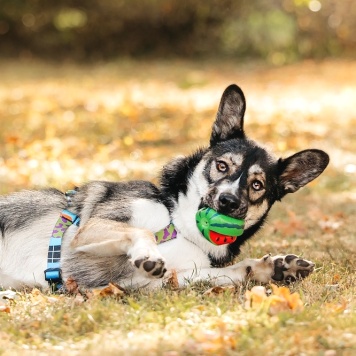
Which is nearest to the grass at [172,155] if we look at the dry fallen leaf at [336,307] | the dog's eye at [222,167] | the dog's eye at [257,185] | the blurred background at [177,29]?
the dry fallen leaf at [336,307]

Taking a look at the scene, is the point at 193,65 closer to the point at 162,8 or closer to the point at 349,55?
the point at 162,8

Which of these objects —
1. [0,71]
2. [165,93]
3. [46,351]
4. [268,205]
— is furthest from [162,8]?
[46,351]

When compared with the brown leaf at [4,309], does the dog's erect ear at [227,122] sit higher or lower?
higher

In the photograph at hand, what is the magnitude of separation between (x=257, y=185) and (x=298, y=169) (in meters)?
0.39

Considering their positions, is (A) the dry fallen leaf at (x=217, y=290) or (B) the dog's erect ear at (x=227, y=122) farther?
(B) the dog's erect ear at (x=227, y=122)

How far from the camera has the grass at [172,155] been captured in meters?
3.52

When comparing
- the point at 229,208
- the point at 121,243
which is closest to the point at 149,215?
the point at 121,243

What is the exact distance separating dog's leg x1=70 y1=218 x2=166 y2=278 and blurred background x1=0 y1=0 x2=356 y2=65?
14466 mm

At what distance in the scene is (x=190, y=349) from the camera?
3.31m

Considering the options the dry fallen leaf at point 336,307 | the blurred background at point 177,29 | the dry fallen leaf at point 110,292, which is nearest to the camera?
the dry fallen leaf at point 336,307

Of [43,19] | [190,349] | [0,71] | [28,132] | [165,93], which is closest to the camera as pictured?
[190,349]

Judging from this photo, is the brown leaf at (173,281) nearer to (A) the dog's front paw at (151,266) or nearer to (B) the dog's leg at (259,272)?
(B) the dog's leg at (259,272)

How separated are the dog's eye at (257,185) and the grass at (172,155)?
587 millimetres

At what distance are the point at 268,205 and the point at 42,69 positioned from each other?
14.0 metres
